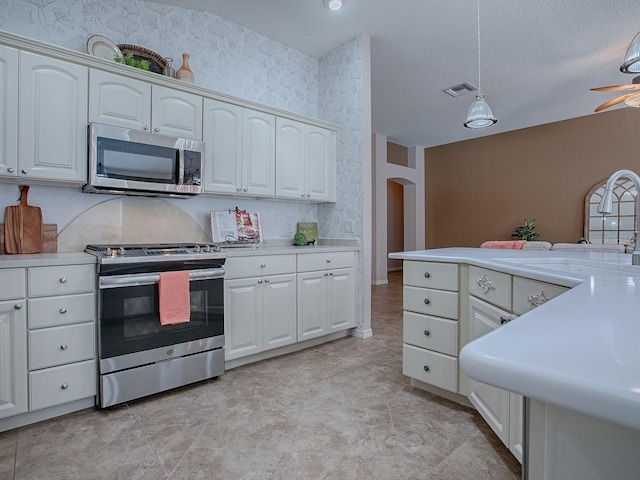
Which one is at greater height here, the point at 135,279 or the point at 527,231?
the point at 527,231

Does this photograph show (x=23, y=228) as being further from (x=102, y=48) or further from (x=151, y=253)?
(x=102, y=48)

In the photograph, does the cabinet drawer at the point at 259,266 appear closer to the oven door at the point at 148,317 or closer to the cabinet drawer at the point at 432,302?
the oven door at the point at 148,317

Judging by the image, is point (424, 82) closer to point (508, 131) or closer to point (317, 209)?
point (317, 209)

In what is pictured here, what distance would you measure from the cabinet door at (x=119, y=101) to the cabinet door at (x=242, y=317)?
133 cm

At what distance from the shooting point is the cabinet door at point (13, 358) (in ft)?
6.03

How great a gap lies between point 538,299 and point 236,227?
248cm

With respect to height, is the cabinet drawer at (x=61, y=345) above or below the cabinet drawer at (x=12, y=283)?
below

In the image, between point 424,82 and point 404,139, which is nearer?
point 424,82

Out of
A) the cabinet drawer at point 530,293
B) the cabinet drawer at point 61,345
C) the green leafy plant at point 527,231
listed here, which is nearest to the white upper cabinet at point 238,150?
the cabinet drawer at point 61,345

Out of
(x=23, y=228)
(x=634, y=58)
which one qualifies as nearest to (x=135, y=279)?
(x=23, y=228)

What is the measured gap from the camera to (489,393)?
1.74m

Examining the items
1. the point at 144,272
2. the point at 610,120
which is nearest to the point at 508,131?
the point at 610,120

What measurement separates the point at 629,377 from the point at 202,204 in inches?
123

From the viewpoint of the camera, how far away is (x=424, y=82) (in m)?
4.78
